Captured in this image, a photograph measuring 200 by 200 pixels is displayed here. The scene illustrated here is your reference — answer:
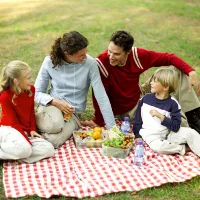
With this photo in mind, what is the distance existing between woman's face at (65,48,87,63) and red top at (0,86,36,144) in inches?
21.4

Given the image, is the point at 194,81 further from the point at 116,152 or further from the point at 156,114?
the point at 116,152

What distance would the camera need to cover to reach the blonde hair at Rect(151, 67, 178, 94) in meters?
5.02

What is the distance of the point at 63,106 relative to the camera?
510 cm

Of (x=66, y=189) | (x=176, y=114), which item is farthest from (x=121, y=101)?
(x=66, y=189)

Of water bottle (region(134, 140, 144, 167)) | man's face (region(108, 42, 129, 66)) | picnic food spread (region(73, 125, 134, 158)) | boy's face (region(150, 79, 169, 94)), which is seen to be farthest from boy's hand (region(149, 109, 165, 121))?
man's face (region(108, 42, 129, 66))

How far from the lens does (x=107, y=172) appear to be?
4.48 m

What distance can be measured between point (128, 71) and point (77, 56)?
30.8 inches

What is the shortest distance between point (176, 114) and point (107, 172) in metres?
1.12

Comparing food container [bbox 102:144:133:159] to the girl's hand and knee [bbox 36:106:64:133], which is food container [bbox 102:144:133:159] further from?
the girl's hand

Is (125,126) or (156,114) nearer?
(156,114)

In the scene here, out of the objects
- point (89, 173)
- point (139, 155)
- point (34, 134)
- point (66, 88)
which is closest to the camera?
point (89, 173)

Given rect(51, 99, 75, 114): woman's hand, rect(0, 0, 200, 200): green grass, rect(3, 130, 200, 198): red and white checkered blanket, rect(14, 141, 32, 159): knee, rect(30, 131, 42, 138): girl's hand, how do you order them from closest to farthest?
rect(3, 130, 200, 198): red and white checkered blanket → rect(14, 141, 32, 159): knee → rect(30, 131, 42, 138): girl's hand → rect(51, 99, 75, 114): woman's hand → rect(0, 0, 200, 200): green grass

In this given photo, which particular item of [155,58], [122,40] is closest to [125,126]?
[155,58]

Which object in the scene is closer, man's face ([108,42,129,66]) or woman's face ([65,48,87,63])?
woman's face ([65,48,87,63])
